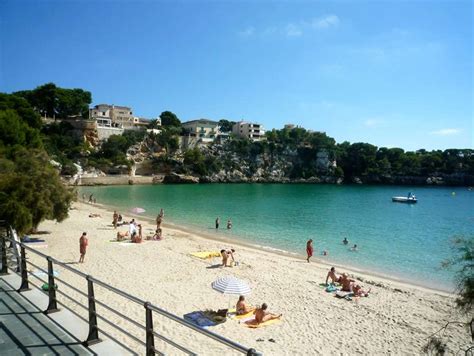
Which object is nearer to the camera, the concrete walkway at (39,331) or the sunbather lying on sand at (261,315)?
the concrete walkway at (39,331)

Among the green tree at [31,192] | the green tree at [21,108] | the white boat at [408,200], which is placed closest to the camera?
the green tree at [31,192]

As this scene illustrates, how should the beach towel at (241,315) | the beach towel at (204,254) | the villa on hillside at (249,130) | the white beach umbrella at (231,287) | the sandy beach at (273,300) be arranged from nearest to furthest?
the sandy beach at (273,300) → the white beach umbrella at (231,287) → the beach towel at (241,315) → the beach towel at (204,254) → the villa on hillside at (249,130)

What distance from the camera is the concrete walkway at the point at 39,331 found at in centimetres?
443

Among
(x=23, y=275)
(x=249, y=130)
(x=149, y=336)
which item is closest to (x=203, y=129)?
(x=249, y=130)

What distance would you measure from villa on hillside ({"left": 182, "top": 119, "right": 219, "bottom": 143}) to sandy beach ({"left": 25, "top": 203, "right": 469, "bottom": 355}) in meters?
99.1

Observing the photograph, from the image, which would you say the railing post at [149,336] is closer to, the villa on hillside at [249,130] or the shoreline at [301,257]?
the shoreline at [301,257]

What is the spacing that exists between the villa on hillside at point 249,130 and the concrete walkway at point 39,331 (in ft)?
Result: 406

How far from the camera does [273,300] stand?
→ 1297 cm

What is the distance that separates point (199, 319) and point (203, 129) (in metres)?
116

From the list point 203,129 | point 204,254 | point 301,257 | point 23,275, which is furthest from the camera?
point 203,129

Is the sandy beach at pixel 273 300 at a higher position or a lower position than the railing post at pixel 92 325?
lower

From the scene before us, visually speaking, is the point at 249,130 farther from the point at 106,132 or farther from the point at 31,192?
the point at 31,192

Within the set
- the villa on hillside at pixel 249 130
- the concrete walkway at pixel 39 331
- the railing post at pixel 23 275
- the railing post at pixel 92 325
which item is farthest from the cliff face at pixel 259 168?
the railing post at pixel 92 325

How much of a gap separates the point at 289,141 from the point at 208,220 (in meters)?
94.1
